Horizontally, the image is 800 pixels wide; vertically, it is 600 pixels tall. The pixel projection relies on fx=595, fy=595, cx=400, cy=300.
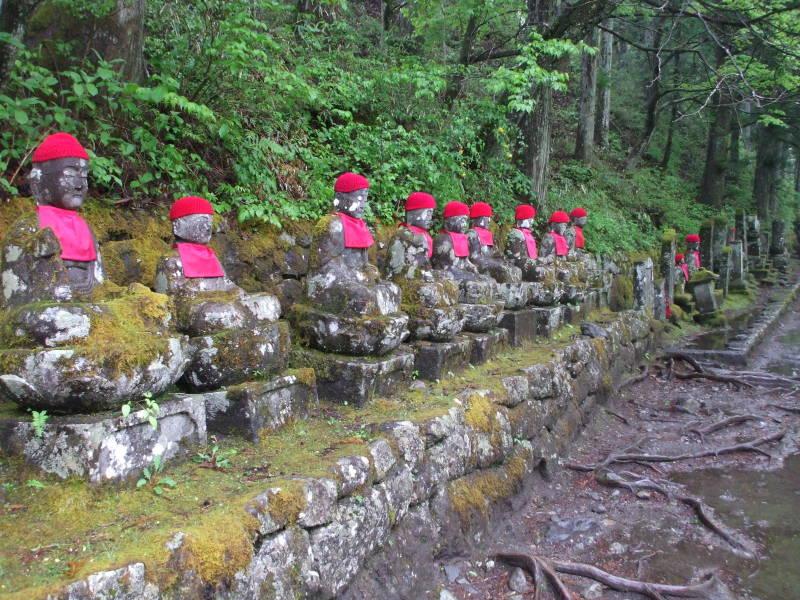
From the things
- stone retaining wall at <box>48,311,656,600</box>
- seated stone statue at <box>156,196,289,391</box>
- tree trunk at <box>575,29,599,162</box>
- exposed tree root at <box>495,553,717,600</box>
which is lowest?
exposed tree root at <box>495,553,717,600</box>

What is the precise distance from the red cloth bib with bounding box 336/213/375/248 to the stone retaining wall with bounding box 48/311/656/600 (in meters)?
1.40

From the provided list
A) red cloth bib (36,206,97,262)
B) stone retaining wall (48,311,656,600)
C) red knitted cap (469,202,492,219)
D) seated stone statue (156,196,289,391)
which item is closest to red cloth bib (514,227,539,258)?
red knitted cap (469,202,492,219)

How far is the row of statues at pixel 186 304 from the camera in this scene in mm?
2574

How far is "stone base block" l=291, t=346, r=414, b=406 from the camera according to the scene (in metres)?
4.19

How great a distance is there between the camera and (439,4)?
9.63 metres

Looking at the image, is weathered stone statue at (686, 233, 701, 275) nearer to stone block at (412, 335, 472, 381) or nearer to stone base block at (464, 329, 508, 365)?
stone base block at (464, 329, 508, 365)

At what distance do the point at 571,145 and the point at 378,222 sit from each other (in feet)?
49.5

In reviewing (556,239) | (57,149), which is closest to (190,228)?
(57,149)

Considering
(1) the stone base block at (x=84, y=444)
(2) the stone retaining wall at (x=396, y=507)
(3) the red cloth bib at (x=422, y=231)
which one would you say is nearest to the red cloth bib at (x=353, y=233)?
(3) the red cloth bib at (x=422, y=231)

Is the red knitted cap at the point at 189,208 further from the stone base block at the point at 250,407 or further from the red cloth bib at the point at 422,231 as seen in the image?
the red cloth bib at the point at 422,231

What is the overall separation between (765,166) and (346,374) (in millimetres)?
26435

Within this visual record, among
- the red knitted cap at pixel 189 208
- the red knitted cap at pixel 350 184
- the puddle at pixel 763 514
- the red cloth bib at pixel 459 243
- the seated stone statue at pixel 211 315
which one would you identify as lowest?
the puddle at pixel 763 514

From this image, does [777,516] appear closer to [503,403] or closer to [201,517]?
[503,403]

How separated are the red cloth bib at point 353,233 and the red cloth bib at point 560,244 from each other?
4697 mm
